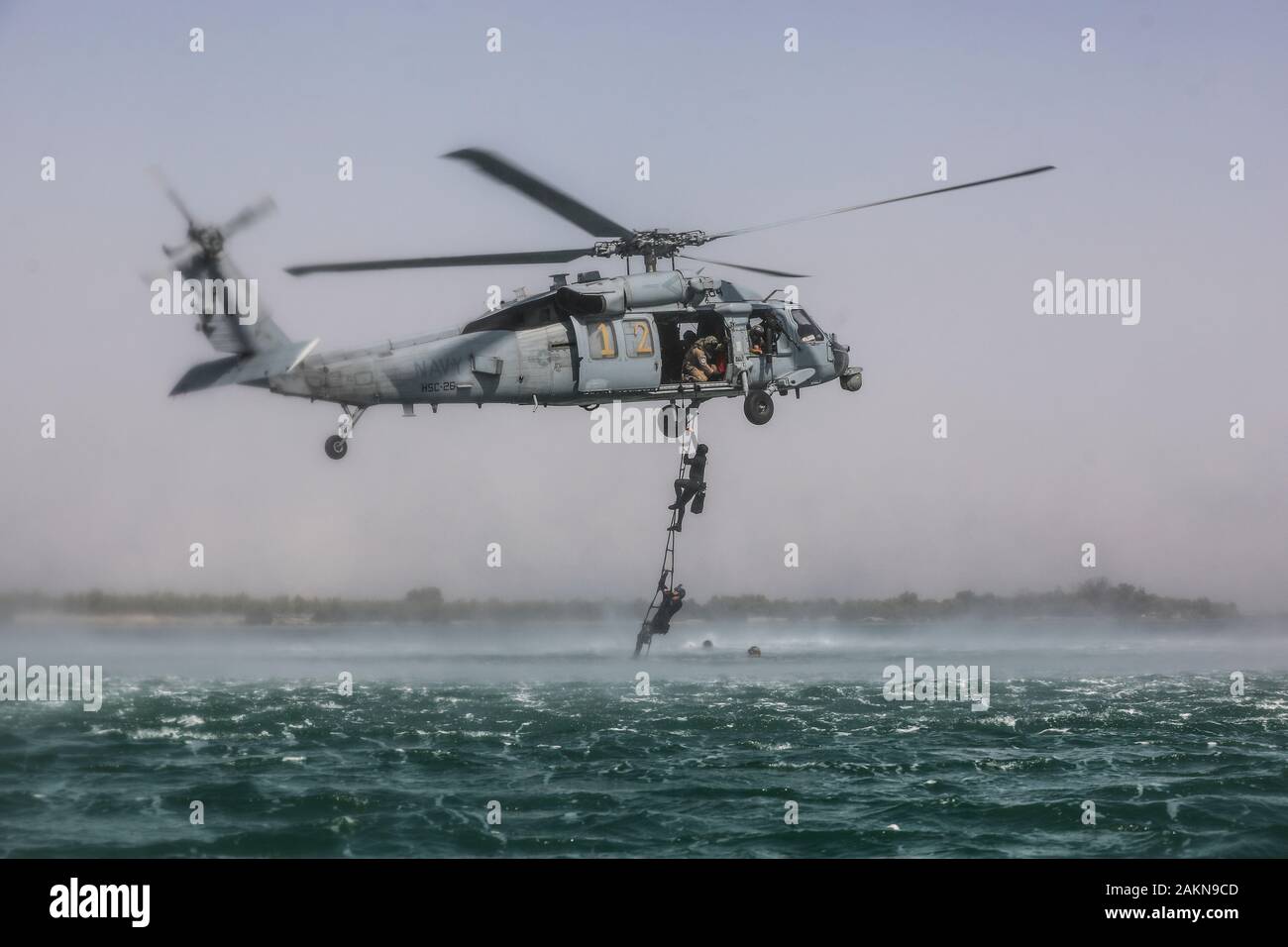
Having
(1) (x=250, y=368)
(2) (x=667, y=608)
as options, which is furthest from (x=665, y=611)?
(1) (x=250, y=368)

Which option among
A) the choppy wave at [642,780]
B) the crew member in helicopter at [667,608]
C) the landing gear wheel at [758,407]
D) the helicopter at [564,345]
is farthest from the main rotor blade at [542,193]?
the choppy wave at [642,780]

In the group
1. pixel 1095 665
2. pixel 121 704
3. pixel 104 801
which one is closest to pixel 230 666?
pixel 121 704

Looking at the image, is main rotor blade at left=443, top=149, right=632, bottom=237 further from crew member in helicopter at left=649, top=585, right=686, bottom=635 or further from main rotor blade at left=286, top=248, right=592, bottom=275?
crew member in helicopter at left=649, top=585, right=686, bottom=635

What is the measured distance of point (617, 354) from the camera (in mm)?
26891

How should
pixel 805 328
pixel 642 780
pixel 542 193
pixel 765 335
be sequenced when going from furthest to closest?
pixel 642 780 → pixel 805 328 → pixel 765 335 → pixel 542 193

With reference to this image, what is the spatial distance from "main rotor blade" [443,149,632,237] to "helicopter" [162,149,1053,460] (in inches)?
1.1

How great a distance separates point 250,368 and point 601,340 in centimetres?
748

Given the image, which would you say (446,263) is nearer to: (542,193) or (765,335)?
(542,193)

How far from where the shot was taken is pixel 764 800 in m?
32.7

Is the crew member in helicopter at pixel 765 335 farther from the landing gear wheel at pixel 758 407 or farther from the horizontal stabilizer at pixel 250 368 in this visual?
the horizontal stabilizer at pixel 250 368

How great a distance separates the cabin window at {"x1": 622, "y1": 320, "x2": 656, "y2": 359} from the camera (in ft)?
88.7
